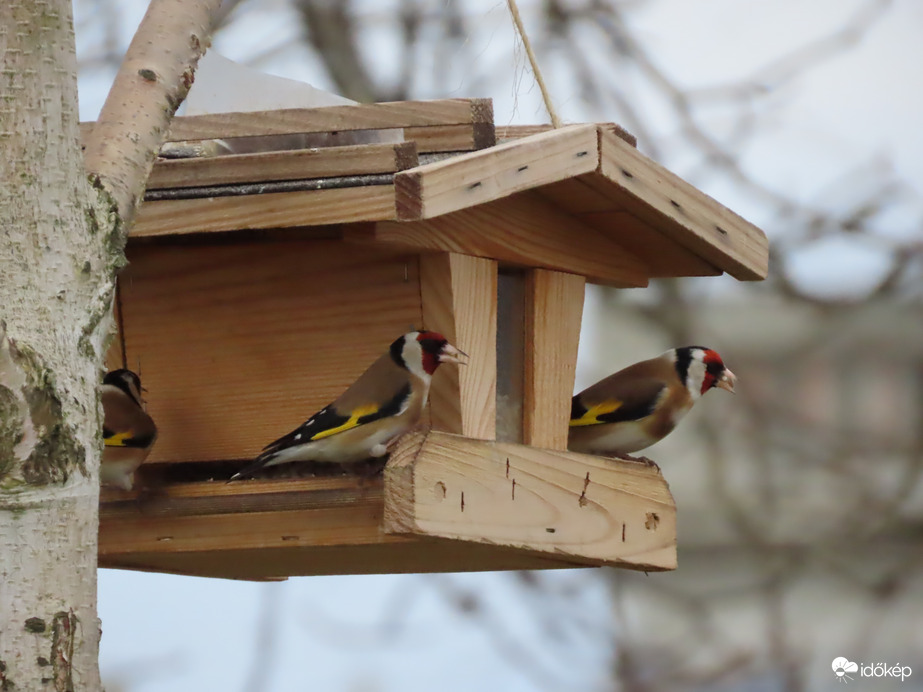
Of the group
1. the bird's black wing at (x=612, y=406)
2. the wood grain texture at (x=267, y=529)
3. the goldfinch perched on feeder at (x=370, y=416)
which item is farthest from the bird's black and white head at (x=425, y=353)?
the bird's black wing at (x=612, y=406)

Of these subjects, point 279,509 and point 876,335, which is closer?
point 279,509

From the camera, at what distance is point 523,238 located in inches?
135

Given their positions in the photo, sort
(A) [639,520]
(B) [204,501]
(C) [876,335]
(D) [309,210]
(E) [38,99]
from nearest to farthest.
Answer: (E) [38,99] < (D) [309,210] < (B) [204,501] < (A) [639,520] < (C) [876,335]

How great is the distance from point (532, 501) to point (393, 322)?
0.50m

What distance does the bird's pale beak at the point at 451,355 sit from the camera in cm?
309

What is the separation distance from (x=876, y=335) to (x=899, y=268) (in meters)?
0.47

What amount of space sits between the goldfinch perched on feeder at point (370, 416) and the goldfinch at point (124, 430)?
276 millimetres

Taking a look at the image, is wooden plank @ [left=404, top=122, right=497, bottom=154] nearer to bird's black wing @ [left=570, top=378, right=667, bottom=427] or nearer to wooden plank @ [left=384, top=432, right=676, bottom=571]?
wooden plank @ [left=384, top=432, right=676, bottom=571]

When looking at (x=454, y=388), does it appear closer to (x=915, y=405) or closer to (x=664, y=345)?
→ (x=664, y=345)

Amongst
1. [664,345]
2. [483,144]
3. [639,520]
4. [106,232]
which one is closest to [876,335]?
[664,345]

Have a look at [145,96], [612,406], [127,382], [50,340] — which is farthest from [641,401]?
[50,340]

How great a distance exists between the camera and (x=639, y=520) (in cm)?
354

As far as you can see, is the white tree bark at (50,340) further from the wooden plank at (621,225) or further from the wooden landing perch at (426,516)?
the wooden plank at (621,225)

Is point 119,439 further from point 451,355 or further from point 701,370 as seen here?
point 701,370
